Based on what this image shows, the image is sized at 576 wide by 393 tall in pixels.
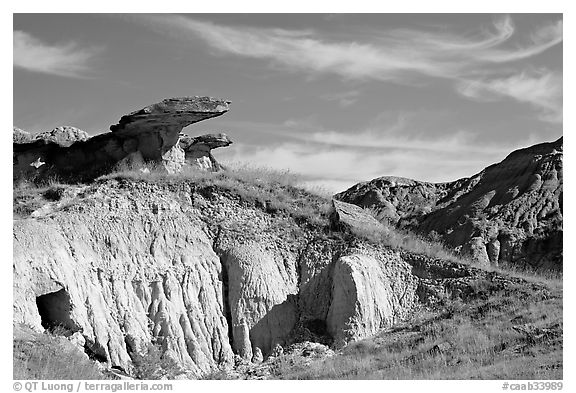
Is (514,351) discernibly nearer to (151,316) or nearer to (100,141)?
(151,316)

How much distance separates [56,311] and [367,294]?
915 cm

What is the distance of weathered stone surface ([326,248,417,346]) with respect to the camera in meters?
25.6

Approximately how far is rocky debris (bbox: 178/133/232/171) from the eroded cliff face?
4.35m

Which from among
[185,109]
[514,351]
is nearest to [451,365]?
[514,351]

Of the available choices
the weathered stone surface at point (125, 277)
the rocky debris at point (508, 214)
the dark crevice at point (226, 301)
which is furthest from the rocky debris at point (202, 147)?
the rocky debris at point (508, 214)

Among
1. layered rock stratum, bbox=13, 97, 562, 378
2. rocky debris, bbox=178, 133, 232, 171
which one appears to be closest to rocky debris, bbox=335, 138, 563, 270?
rocky debris, bbox=178, 133, 232, 171

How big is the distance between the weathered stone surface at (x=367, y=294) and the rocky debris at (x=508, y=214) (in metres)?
33.7

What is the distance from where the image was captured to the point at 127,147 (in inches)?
1211

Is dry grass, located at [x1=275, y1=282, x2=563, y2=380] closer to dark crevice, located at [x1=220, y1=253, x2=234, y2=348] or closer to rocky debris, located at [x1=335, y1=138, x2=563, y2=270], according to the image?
dark crevice, located at [x1=220, y1=253, x2=234, y2=348]

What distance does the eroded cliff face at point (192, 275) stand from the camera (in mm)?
23203

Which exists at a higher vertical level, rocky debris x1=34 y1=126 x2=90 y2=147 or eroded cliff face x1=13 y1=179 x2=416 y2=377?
rocky debris x1=34 y1=126 x2=90 y2=147

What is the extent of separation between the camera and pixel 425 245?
28500mm

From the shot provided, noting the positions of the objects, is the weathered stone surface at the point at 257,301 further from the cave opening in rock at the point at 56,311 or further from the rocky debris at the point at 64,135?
the rocky debris at the point at 64,135

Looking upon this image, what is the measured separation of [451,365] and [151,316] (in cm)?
874
